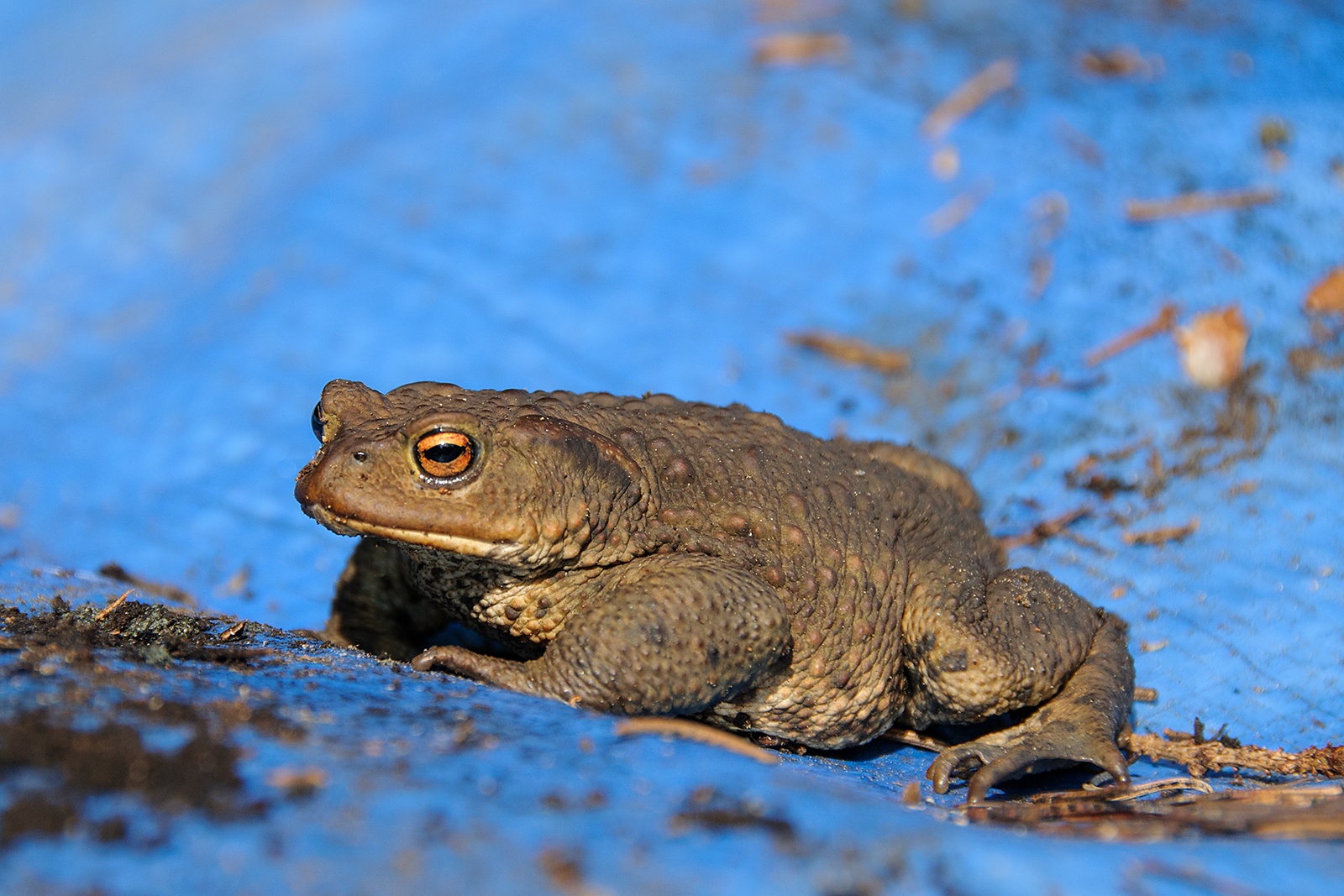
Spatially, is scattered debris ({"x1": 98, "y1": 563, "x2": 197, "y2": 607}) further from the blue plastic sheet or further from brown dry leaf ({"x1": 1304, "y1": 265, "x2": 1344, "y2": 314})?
brown dry leaf ({"x1": 1304, "y1": 265, "x2": 1344, "y2": 314})

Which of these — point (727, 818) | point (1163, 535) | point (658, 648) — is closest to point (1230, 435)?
point (1163, 535)

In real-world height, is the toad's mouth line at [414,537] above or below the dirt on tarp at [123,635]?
above

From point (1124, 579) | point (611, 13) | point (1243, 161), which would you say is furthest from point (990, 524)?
point (611, 13)

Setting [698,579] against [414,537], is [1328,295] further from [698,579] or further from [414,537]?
[414,537]

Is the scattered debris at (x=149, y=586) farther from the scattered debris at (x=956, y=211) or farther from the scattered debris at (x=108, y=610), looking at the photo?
the scattered debris at (x=956, y=211)

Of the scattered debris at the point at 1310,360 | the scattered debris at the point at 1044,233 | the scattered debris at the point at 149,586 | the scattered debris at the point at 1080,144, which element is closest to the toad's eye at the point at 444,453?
the scattered debris at the point at 149,586

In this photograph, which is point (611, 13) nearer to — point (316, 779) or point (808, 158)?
point (808, 158)
